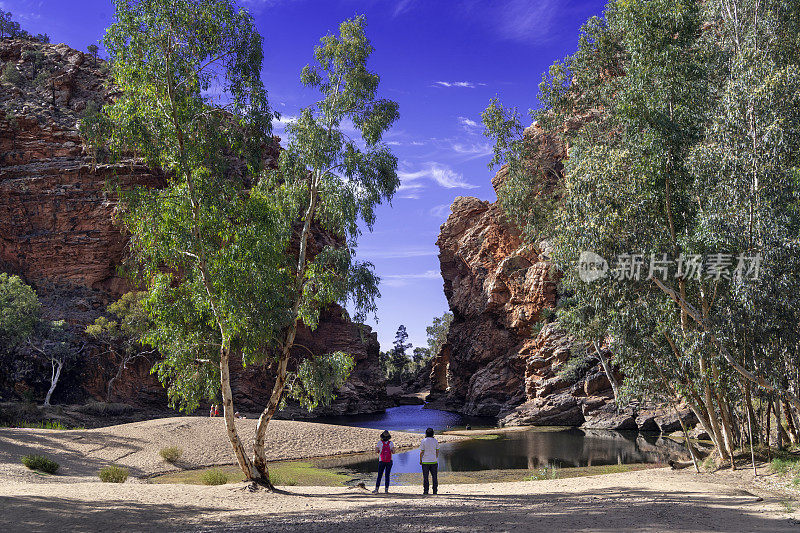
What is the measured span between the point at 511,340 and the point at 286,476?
44819mm

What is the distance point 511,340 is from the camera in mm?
61344

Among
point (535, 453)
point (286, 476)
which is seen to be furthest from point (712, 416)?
point (286, 476)

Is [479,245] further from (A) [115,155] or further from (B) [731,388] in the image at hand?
(A) [115,155]

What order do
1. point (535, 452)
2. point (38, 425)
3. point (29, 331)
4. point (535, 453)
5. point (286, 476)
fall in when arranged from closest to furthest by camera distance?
point (286, 476), point (535, 453), point (535, 452), point (38, 425), point (29, 331)

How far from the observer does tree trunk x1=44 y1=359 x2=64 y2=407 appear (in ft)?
127

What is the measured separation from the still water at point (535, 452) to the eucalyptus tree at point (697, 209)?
7.66m

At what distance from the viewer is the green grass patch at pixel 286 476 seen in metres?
18.9

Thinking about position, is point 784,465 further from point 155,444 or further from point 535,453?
point 155,444

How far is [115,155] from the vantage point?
13.6 metres

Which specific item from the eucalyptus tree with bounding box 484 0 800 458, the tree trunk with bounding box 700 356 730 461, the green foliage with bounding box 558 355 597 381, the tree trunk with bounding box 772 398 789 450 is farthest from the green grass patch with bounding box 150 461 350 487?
the green foliage with bounding box 558 355 597 381

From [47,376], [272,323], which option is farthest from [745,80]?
[47,376]

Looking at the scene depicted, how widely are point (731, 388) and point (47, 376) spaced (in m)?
49.8

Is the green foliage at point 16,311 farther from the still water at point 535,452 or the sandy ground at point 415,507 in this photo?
the still water at point 535,452
